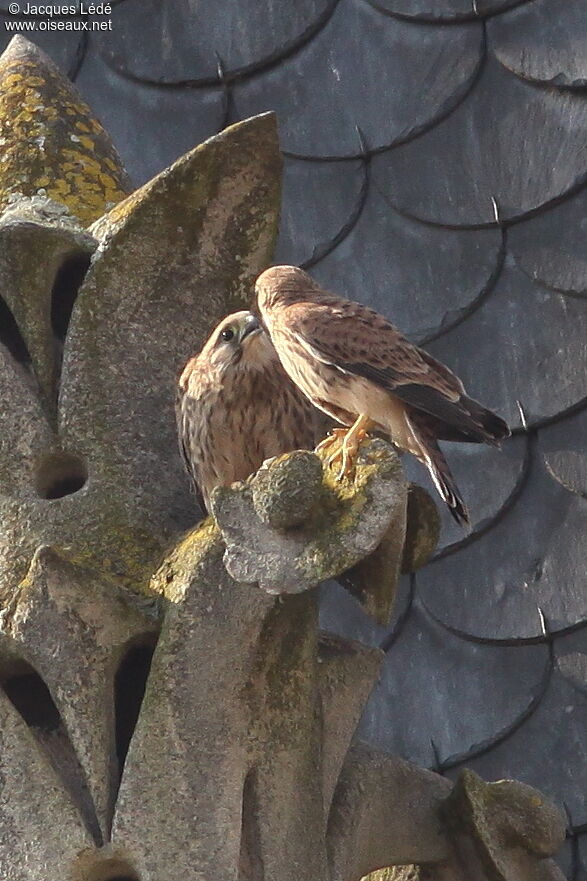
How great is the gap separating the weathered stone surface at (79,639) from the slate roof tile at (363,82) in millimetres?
2202

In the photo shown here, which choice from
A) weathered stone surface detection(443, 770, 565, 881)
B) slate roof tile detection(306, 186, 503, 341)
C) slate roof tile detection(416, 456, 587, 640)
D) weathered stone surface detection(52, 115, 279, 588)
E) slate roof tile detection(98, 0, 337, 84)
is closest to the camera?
weathered stone surface detection(443, 770, 565, 881)

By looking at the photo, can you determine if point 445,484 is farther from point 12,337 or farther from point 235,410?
point 12,337

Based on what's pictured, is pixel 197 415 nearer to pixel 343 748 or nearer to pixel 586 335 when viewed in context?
pixel 343 748

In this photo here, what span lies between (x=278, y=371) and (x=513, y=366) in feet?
2.70

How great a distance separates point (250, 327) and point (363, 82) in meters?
1.53

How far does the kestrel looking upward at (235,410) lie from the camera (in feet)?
12.2

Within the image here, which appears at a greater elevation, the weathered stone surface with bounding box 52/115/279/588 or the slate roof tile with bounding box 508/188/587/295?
the weathered stone surface with bounding box 52/115/279/588

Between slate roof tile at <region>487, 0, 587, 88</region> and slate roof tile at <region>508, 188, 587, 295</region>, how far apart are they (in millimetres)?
291

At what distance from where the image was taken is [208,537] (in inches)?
126

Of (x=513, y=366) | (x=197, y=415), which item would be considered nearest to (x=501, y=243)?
(x=513, y=366)

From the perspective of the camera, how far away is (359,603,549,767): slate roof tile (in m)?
4.54

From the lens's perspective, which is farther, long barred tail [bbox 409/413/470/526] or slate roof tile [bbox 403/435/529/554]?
slate roof tile [bbox 403/435/529/554]

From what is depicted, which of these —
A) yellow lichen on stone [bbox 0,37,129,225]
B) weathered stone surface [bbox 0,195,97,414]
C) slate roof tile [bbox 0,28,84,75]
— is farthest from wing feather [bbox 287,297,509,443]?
slate roof tile [bbox 0,28,84,75]

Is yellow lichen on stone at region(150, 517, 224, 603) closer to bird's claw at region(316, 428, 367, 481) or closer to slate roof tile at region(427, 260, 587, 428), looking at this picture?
bird's claw at region(316, 428, 367, 481)
